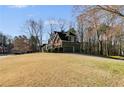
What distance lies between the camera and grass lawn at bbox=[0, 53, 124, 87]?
428 centimetres

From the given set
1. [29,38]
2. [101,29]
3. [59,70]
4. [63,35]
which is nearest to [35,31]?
[29,38]

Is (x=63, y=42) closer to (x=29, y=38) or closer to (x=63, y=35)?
(x=63, y=35)

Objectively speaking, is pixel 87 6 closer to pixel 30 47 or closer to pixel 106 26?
pixel 106 26

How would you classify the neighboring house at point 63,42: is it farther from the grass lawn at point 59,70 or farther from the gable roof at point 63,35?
the grass lawn at point 59,70

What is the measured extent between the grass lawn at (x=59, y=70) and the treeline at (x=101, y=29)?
158 millimetres

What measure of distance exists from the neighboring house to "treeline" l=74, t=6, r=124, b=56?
0.10 meters

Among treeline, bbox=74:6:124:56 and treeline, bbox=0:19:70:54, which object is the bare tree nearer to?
treeline, bbox=0:19:70:54

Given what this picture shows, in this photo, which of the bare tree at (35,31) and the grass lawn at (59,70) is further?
the bare tree at (35,31)

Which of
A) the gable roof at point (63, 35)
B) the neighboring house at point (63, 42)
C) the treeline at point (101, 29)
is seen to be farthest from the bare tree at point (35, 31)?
the treeline at point (101, 29)

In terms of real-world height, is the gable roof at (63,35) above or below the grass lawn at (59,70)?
above

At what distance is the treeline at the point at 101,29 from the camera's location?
4602 mm

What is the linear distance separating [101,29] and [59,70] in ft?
2.98

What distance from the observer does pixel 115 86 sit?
423cm
